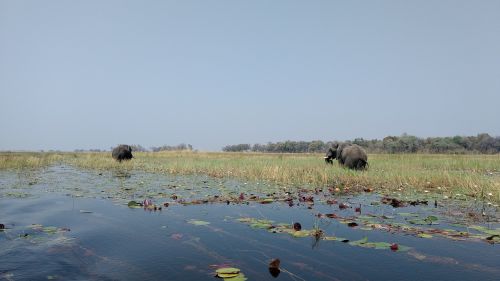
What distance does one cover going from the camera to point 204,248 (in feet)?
20.0

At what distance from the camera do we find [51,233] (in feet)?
22.9

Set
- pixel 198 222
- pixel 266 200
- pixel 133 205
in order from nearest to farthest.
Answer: pixel 198 222
pixel 133 205
pixel 266 200

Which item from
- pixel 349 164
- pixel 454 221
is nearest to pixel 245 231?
pixel 454 221

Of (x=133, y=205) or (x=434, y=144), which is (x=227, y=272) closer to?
(x=133, y=205)

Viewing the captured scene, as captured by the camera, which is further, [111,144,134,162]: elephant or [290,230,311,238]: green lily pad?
[111,144,134,162]: elephant

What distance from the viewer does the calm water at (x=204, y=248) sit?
4906mm

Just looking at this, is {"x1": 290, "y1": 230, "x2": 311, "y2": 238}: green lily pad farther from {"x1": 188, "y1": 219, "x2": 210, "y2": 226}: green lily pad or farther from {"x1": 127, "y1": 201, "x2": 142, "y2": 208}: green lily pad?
{"x1": 127, "y1": 201, "x2": 142, "y2": 208}: green lily pad

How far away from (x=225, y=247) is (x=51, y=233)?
141 inches

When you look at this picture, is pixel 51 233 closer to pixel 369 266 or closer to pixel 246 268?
pixel 246 268

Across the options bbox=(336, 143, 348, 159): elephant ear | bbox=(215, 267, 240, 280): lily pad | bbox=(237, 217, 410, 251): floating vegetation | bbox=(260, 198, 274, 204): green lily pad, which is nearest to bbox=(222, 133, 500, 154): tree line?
bbox=(336, 143, 348, 159): elephant ear

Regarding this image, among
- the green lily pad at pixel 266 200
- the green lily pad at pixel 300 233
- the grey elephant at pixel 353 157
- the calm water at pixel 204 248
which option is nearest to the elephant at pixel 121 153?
the grey elephant at pixel 353 157

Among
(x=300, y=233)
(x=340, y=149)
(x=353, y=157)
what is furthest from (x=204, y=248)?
(x=340, y=149)

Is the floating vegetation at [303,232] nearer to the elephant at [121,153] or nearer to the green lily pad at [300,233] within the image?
the green lily pad at [300,233]

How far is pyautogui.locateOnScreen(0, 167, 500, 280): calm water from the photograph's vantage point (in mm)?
4906
